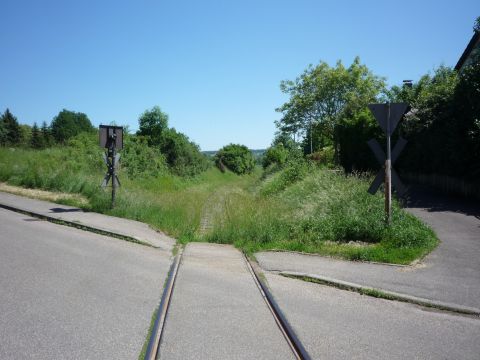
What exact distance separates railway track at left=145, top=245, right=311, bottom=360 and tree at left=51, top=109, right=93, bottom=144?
78535mm

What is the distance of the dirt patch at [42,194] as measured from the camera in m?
17.1

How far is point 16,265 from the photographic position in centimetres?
718

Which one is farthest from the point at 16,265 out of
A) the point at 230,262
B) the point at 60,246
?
the point at 230,262

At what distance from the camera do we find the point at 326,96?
129 feet

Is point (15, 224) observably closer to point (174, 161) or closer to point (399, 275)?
point (399, 275)

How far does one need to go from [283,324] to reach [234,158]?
82.0m

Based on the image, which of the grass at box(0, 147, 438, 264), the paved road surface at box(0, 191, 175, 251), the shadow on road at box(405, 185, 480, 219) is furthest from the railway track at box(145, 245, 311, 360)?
the shadow on road at box(405, 185, 480, 219)

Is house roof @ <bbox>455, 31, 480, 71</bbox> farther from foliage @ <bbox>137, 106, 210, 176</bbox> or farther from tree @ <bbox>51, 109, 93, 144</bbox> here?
tree @ <bbox>51, 109, 93, 144</bbox>

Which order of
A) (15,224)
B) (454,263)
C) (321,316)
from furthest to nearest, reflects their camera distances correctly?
(15,224) < (454,263) < (321,316)

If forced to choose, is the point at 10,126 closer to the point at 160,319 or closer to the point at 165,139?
the point at 165,139

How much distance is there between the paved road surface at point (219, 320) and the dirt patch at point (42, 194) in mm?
10848

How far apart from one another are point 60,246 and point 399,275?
7295 millimetres

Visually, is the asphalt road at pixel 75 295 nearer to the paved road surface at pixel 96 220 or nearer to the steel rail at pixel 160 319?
the steel rail at pixel 160 319

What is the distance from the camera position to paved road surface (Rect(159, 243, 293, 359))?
4.17 m
